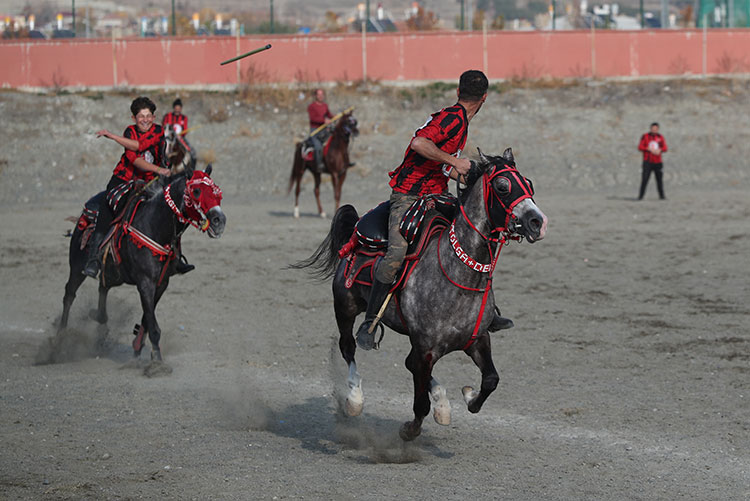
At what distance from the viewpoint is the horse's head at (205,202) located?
954 cm

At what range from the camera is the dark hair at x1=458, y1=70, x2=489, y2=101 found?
Result: 710 centimetres

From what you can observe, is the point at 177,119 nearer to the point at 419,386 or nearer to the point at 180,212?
the point at 180,212

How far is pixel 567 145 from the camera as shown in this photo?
31.2 meters

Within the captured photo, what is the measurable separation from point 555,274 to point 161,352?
22.1 feet

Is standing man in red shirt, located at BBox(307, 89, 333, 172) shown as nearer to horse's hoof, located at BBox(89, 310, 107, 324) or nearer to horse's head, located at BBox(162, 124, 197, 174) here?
horse's head, located at BBox(162, 124, 197, 174)

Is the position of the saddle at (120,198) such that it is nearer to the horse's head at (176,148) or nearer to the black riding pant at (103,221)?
the black riding pant at (103,221)

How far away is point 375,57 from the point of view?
34938mm

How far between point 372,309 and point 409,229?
0.67 meters

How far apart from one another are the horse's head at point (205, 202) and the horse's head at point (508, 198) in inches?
130

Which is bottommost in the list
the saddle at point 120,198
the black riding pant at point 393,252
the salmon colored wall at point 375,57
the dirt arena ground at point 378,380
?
the dirt arena ground at point 378,380

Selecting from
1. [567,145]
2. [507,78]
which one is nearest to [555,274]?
[567,145]

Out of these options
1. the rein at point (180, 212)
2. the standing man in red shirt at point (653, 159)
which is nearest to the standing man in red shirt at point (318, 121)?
the standing man in red shirt at point (653, 159)

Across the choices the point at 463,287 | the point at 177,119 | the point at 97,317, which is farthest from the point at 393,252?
the point at 177,119

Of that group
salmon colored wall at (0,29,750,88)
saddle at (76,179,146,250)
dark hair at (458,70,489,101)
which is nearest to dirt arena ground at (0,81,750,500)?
saddle at (76,179,146,250)
